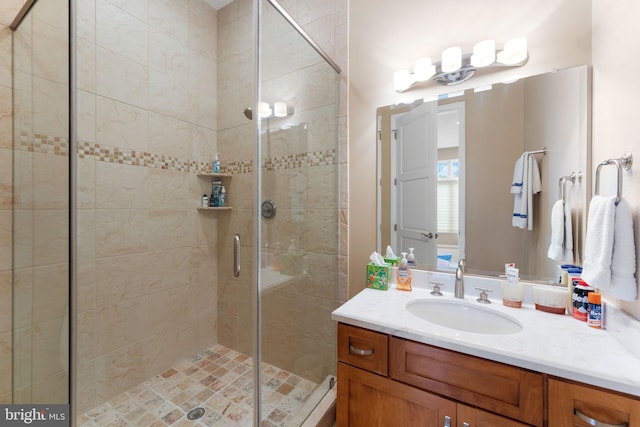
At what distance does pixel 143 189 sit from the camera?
1673 mm

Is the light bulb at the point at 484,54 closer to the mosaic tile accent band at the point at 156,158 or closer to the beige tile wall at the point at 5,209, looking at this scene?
the mosaic tile accent band at the point at 156,158

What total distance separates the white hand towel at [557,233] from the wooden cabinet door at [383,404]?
32.4 inches

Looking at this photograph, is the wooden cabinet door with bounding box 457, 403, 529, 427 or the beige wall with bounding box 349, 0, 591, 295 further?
the beige wall with bounding box 349, 0, 591, 295

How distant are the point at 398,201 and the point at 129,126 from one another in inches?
68.7

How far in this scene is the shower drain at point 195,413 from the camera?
4.75ft

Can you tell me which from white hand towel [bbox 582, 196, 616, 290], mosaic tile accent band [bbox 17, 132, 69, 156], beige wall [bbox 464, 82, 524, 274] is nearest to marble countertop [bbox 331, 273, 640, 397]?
white hand towel [bbox 582, 196, 616, 290]

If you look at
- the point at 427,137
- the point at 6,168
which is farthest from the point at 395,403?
the point at 6,168

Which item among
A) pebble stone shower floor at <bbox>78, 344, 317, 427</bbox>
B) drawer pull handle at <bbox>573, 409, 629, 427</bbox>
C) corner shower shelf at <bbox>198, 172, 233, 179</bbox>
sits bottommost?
pebble stone shower floor at <bbox>78, 344, 317, 427</bbox>

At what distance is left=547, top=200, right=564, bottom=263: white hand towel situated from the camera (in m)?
1.12

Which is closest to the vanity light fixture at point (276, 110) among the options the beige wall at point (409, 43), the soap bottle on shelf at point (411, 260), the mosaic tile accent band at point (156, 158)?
the mosaic tile accent band at point (156, 158)

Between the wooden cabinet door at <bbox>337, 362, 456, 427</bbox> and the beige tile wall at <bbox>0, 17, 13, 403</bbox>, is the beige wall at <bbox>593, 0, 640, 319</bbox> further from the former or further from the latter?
the beige tile wall at <bbox>0, 17, 13, 403</bbox>

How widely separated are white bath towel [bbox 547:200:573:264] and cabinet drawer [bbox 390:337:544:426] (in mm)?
661

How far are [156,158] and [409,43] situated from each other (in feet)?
5.77

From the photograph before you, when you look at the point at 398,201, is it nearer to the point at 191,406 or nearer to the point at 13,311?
the point at 191,406
